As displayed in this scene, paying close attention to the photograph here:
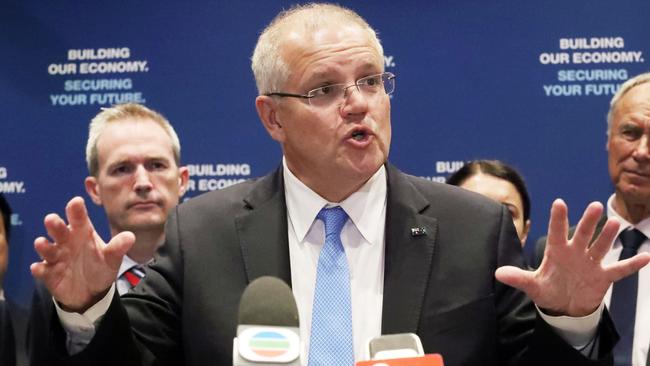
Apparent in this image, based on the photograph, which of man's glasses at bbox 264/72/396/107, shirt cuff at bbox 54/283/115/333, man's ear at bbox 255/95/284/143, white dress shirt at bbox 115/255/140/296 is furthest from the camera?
white dress shirt at bbox 115/255/140/296

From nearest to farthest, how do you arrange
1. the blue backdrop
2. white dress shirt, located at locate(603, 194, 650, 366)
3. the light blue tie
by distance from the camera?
Result: the light blue tie, white dress shirt, located at locate(603, 194, 650, 366), the blue backdrop

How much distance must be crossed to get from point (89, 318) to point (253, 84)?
2521mm

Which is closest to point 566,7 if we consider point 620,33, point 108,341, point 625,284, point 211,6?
point 620,33

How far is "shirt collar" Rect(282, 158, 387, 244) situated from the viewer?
2.55 meters

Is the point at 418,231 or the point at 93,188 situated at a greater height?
the point at 93,188

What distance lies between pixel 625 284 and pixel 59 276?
94.0 inches

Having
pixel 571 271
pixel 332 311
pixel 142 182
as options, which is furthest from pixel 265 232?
pixel 142 182

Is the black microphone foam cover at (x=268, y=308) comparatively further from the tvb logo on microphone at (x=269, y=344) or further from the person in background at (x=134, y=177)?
the person in background at (x=134, y=177)

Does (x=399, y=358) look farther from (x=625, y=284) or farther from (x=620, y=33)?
(x=620, y=33)

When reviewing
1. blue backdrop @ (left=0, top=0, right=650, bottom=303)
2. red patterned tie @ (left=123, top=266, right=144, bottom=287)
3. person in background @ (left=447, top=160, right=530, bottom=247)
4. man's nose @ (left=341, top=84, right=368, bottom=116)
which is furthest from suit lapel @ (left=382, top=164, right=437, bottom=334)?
blue backdrop @ (left=0, top=0, right=650, bottom=303)

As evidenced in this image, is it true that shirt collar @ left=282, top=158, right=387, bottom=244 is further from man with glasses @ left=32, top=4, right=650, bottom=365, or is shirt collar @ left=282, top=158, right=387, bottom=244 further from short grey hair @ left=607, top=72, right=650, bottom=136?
short grey hair @ left=607, top=72, right=650, bottom=136

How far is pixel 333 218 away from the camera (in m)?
2.57

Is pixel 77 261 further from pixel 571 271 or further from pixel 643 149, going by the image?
pixel 643 149

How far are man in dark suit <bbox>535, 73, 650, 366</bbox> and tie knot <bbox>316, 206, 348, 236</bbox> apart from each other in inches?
59.9
